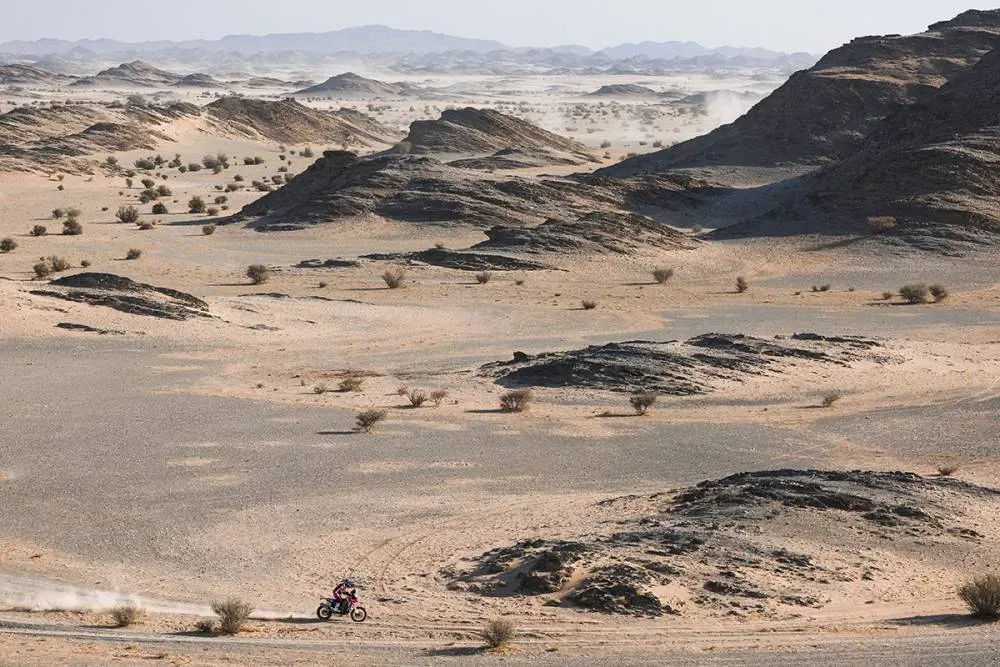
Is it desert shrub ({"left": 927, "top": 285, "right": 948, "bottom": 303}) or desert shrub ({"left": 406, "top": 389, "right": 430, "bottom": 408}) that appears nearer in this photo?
desert shrub ({"left": 406, "top": 389, "right": 430, "bottom": 408})

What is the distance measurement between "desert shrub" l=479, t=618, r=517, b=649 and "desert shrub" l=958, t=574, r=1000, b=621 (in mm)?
4635

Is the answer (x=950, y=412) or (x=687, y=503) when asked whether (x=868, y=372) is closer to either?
(x=950, y=412)

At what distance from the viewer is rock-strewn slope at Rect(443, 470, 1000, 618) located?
14.6 m

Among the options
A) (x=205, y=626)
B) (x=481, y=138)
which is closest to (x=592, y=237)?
(x=205, y=626)

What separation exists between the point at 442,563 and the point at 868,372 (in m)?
15.5

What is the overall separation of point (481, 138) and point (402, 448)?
6598 cm

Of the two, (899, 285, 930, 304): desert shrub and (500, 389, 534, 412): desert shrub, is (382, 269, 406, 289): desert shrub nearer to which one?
(899, 285, 930, 304): desert shrub

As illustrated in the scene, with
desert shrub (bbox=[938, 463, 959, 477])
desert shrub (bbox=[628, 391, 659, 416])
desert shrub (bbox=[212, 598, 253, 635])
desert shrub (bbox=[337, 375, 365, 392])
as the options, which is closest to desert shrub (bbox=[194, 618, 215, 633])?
desert shrub (bbox=[212, 598, 253, 635])

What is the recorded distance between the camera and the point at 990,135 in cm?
5584

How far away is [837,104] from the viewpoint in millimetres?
70250

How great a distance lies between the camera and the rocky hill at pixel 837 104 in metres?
68.1

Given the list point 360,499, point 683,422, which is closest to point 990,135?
point 683,422

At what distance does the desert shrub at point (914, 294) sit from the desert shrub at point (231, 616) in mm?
31050

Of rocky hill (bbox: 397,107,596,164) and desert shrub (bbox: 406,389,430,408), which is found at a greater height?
rocky hill (bbox: 397,107,596,164)
